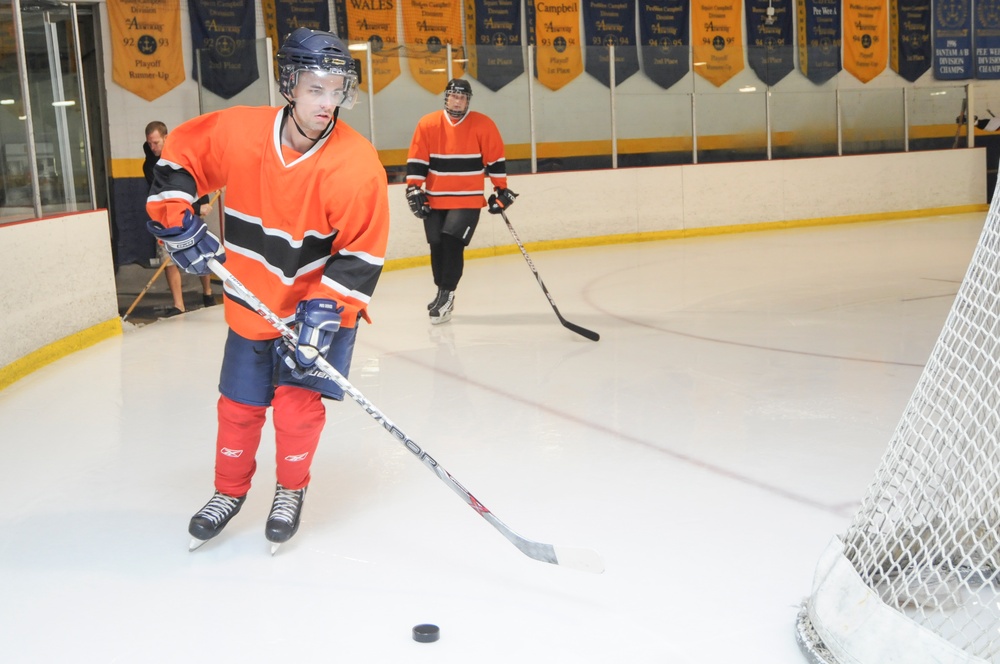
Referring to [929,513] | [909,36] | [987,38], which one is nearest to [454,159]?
[929,513]

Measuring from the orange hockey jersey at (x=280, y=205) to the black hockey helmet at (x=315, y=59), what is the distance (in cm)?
9

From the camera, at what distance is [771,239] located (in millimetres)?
8555

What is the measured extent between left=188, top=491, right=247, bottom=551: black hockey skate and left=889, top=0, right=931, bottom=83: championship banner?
11.1 metres

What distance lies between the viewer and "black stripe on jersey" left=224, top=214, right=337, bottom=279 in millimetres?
2086

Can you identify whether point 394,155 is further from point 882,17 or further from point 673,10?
point 882,17

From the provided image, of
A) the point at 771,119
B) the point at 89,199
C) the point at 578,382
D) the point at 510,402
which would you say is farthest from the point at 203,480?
the point at 771,119

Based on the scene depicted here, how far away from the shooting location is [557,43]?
9.83m

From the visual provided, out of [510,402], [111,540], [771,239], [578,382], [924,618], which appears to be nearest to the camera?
[924,618]

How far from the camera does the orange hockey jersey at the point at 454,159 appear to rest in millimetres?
4930

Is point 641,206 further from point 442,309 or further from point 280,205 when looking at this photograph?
point 280,205

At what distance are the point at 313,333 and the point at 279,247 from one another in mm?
236

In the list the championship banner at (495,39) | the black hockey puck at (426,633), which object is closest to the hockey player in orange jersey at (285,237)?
the black hockey puck at (426,633)

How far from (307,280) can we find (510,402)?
52.9 inches

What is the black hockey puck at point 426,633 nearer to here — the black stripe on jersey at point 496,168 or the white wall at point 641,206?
the white wall at point 641,206
